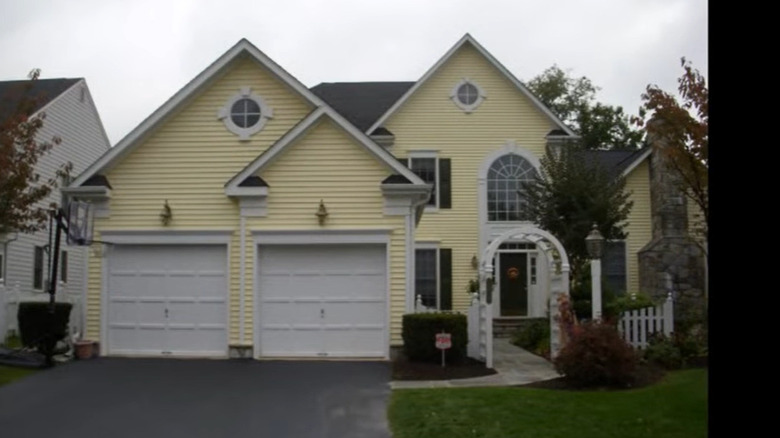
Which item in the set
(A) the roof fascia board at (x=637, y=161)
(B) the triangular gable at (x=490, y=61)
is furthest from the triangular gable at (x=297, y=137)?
(A) the roof fascia board at (x=637, y=161)

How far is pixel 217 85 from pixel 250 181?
2420mm

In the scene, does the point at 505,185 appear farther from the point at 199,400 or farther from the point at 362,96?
the point at 199,400

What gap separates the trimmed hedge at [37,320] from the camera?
55.3 feet

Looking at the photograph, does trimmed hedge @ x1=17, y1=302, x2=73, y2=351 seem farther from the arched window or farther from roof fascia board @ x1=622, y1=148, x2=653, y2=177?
roof fascia board @ x1=622, y1=148, x2=653, y2=177

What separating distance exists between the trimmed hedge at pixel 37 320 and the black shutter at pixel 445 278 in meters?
11.4

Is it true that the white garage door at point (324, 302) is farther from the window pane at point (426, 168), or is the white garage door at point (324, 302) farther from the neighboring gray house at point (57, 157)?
the neighboring gray house at point (57, 157)

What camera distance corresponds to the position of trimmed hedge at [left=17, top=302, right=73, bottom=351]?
16844mm

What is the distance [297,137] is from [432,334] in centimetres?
464

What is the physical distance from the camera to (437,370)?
50.6 ft

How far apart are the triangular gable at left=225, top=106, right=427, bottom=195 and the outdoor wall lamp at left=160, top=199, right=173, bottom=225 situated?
1.27 metres

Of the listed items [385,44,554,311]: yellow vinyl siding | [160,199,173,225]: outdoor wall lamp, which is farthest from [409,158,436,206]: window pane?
[160,199,173,225]: outdoor wall lamp

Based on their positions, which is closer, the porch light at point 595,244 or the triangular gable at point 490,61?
the porch light at point 595,244

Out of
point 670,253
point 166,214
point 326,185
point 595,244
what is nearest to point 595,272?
point 595,244

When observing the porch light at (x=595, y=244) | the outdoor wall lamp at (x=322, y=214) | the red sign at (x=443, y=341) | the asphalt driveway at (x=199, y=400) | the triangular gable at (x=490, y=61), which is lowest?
the asphalt driveway at (x=199, y=400)
